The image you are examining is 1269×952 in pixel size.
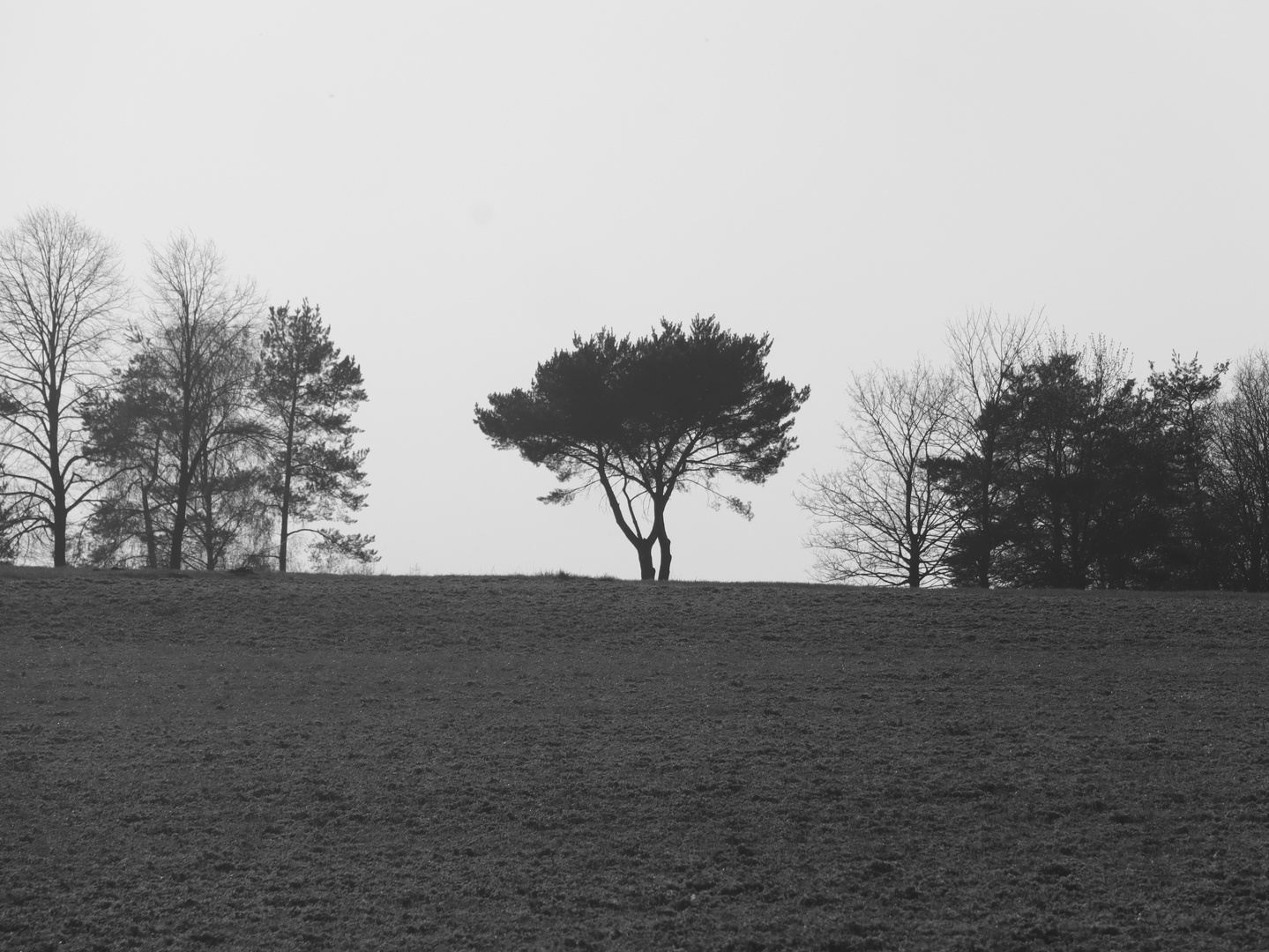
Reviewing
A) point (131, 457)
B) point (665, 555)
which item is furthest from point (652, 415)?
point (131, 457)

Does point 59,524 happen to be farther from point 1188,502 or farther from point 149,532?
point 1188,502

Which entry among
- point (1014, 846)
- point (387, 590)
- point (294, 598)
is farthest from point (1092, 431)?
point (1014, 846)

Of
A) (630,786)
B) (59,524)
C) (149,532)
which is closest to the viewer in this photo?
(630,786)

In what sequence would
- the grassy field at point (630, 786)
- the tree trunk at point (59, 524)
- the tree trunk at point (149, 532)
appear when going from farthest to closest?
the tree trunk at point (149, 532), the tree trunk at point (59, 524), the grassy field at point (630, 786)

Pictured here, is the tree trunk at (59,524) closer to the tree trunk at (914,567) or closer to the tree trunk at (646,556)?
the tree trunk at (646,556)

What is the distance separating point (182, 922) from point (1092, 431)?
33.9 metres

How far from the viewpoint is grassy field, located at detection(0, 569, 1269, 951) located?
7.53 meters

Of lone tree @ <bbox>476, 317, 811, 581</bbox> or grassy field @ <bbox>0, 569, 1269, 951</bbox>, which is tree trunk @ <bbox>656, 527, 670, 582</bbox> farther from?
grassy field @ <bbox>0, 569, 1269, 951</bbox>

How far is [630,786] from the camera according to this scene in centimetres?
1088

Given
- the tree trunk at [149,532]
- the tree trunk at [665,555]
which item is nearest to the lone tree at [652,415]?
the tree trunk at [665,555]

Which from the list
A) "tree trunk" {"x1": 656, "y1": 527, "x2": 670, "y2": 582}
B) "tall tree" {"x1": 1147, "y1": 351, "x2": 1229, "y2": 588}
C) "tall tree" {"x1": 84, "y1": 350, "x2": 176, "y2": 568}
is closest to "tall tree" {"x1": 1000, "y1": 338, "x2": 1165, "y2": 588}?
"tall tree" {"x1": 1147, "y1": 351, "x2": 1229, "y2": 588}

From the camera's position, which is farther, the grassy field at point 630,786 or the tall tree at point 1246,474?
the tall tree at point 1246,474

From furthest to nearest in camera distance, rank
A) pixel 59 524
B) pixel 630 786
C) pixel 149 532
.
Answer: pixel 149 532
pixel 59 524
pixel 630 786

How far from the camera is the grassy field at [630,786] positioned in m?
7.53
